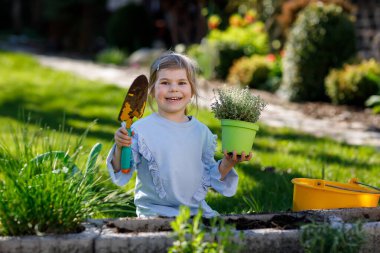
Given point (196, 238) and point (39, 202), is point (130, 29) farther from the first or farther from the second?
point (196, 238)

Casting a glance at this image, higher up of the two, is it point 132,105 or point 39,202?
point 132,105

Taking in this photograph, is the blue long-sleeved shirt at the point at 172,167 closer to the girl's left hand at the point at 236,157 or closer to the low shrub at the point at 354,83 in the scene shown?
the girl's left hand at the point at 236,157

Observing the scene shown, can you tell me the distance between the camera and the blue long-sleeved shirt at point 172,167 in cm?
283

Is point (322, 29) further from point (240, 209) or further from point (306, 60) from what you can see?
point (240, 209)

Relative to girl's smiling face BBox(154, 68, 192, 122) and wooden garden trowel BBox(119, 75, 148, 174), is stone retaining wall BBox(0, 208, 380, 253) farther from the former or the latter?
girl's smiling face BBox(154, 68, 192, 122)

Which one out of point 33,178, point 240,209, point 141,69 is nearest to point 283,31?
point 141,69

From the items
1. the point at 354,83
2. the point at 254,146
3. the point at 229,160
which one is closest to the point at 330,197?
the point at 229,160

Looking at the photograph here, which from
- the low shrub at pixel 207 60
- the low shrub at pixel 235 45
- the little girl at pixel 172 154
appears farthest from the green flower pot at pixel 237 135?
the low shrub at pixel 235 45

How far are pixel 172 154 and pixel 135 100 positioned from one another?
13.1 inches

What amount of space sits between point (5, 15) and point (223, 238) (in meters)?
24.8

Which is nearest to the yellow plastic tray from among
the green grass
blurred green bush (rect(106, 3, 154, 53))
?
the green grass

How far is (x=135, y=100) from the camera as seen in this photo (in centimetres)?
264

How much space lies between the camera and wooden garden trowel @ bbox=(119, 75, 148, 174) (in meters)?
2.61

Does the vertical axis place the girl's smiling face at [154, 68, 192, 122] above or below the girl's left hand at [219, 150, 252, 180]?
above
